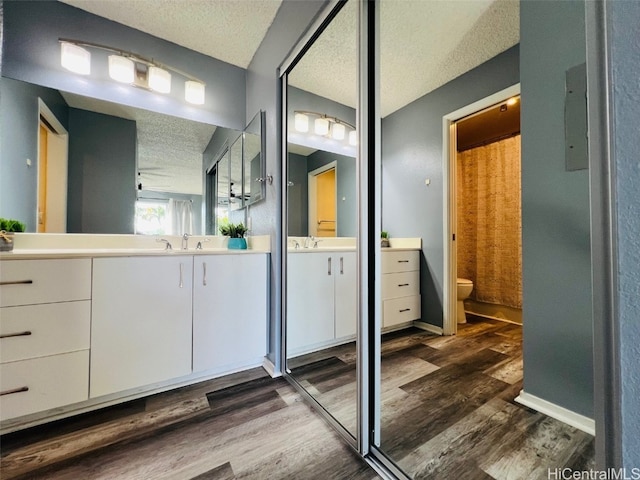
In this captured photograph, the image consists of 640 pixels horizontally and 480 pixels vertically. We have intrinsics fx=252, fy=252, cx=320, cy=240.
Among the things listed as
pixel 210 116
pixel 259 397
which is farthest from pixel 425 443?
Answer: pixel 210 116

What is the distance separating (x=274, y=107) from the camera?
1.81 m

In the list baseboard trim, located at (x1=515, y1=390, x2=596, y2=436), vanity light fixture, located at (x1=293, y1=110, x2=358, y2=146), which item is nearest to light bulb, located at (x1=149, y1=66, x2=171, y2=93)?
vanity light fixture, located at (x1=293, y1=110, x2=358, y2=146)

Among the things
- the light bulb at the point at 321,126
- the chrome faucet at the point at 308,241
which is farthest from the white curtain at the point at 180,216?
the light bulb at the point at 321,126

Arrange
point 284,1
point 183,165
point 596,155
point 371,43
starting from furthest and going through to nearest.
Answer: point 183,165 < point 284,1 < point 371,43 < point 596,155

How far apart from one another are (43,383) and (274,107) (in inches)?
78.2

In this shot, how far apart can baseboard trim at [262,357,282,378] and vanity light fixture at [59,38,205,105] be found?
211 centimetres

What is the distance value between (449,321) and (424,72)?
2.29 m

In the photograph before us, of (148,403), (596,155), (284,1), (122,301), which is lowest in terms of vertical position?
(148,403)

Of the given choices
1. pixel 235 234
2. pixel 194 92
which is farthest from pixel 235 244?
pixel 194 92

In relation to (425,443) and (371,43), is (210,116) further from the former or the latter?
(425,443)

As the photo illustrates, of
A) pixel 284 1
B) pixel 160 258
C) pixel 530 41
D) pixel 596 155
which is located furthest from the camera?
pixel 284 1

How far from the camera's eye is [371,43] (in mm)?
1114

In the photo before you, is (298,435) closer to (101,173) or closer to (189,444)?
(189,444)

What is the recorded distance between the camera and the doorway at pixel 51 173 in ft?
5.18
